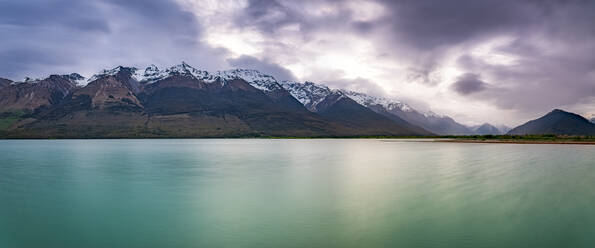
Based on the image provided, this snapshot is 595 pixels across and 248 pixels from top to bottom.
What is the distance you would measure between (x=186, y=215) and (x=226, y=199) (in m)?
5.65

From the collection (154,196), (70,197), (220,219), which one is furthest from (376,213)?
(70,197)

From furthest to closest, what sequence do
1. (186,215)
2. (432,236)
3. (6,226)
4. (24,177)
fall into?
1. (24,177)
2. (186,215)
3. (6,226)
4. (432,236)

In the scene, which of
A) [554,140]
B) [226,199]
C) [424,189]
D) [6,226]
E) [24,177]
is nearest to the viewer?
[6,226]

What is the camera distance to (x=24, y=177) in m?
41.2

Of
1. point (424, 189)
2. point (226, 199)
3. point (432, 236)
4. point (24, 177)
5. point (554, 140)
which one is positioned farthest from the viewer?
point (554, 140)

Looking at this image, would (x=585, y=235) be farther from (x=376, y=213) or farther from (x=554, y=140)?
(x=554, y=140)

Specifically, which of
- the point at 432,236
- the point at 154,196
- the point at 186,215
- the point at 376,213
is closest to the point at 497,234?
the point at 432,236

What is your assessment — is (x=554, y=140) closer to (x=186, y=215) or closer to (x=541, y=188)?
(x=541, y=188)

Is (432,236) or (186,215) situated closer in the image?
(432,236)

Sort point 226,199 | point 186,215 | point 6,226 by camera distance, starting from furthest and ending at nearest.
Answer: point 226,199, point 186,215, point 6,226

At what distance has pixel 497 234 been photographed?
1745cm

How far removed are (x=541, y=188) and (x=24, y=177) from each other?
173 ft

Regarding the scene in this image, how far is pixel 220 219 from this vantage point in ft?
68.8

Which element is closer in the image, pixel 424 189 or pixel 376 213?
pixel 376 213
